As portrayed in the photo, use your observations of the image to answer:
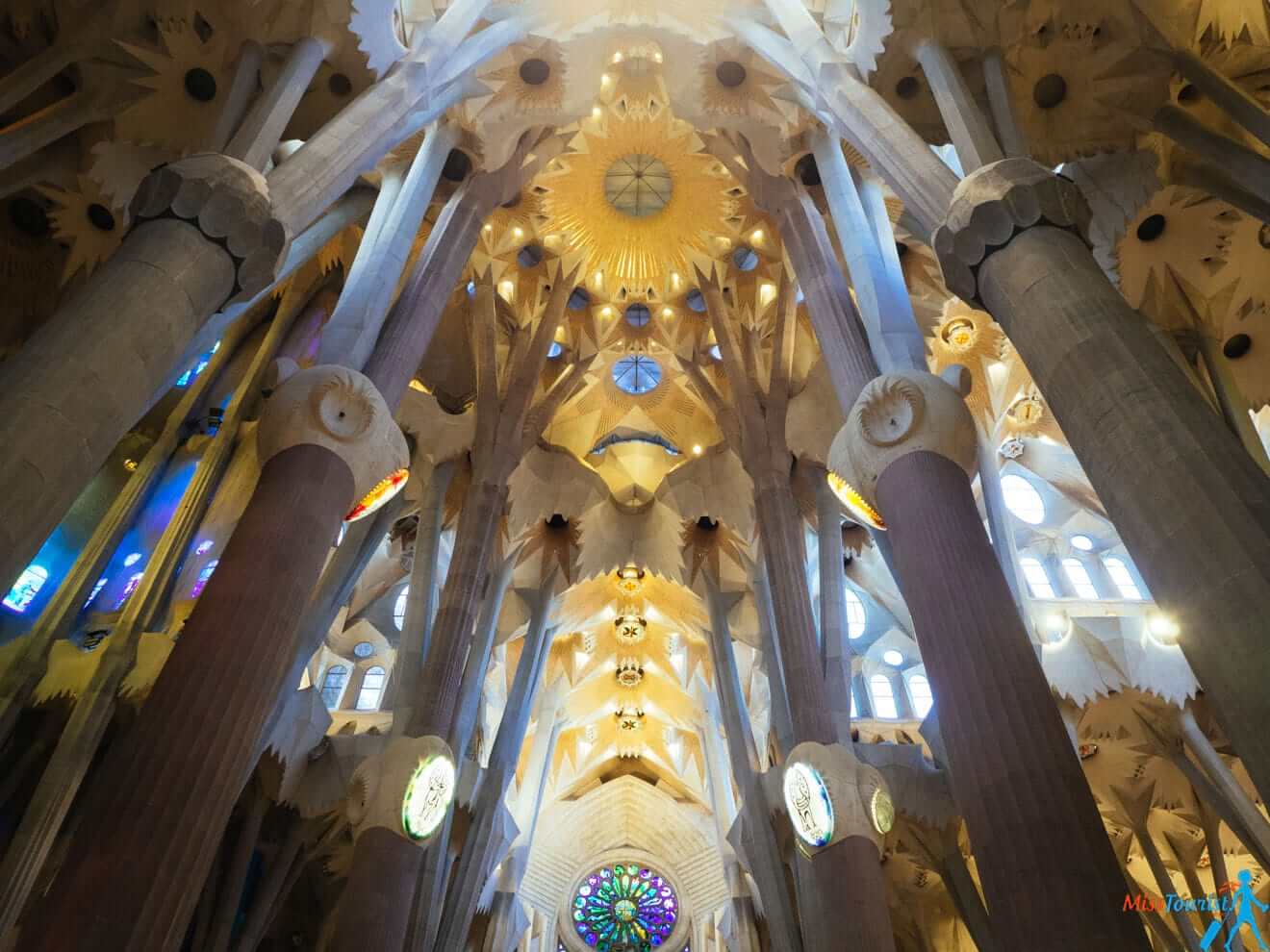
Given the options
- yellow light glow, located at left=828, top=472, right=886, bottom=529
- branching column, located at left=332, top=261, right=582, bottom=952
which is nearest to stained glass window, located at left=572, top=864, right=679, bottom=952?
Result: branching column, located at left=332, top=261, right=582, bottom=952

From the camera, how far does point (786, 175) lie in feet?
40.3

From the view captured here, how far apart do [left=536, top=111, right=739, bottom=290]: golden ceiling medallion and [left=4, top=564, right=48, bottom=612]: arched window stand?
11.0 metres

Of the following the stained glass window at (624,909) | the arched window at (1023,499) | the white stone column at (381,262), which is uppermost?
the arched window at (1023,499)

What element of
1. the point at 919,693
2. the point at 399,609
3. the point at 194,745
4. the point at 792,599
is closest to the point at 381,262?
the point at 194,745

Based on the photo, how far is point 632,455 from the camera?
21328mm

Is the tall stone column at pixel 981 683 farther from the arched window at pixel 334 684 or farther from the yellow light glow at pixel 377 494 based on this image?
the arched window at pixel 334 684

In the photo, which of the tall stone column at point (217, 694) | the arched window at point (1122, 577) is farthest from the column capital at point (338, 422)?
the arched window at point (1122, 577)

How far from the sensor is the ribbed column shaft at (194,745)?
15.7 feet

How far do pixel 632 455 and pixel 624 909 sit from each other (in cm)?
1264

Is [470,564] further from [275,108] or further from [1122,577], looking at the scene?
[1122,577]

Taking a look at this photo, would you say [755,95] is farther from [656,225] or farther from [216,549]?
[216,549]

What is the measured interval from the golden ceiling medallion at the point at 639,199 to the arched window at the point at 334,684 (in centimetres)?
1060

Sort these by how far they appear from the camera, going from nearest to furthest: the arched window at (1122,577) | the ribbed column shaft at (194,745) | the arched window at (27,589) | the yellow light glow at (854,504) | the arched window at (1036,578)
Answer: the ribbed column shaft at (194,745)
the yellow light glow at (854,504)
the arched window at (27,589)
the arched window at (1122,577)
the arched window at (1036,578)

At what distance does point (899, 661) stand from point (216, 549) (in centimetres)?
1485
